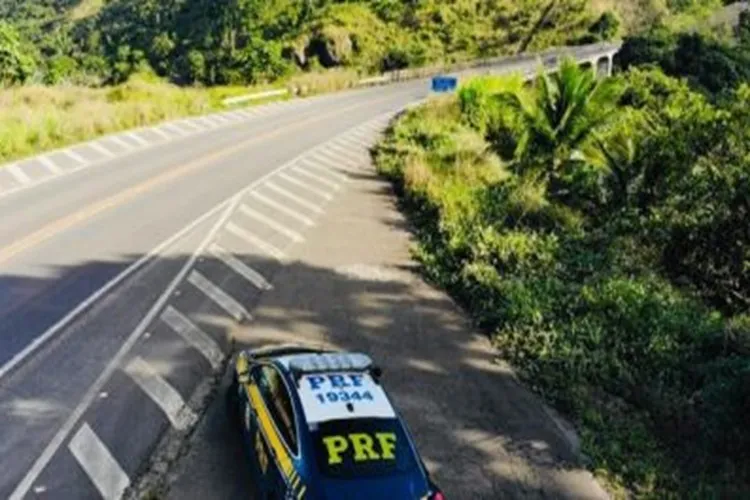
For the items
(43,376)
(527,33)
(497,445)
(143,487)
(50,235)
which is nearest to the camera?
(143,487)

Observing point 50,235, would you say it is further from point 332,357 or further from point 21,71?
point 21,71

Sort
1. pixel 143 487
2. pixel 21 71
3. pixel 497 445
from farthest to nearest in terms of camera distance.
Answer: pixel 21 71 < pixel 497 445 < pixel 143 487

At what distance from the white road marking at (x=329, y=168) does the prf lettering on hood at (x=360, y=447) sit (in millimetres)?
17632

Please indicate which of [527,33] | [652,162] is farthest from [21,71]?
[527,33]

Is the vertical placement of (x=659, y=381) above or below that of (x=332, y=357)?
below

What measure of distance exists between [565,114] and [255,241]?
9.76 m

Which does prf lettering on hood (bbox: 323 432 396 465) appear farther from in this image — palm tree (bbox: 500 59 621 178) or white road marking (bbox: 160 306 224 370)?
palm tree (bbox: 500 59 621 178)

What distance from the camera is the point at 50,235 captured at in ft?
60.5

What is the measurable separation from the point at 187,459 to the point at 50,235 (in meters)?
10.00

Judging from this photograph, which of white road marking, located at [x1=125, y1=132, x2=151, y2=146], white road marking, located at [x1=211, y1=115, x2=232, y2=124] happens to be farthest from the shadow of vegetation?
white road marking, located at [x1=211, y1=115, x2=232, y2=124]

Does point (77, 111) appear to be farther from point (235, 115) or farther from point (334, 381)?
point (334, 381)

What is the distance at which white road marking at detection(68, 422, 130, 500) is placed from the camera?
31.7 feet

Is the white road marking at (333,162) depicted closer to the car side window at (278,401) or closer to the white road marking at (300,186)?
the white road marking at (300,186)

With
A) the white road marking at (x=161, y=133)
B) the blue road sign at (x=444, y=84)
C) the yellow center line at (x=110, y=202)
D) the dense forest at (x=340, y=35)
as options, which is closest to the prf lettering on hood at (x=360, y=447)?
the yellow center line at (x=110, y=202)
